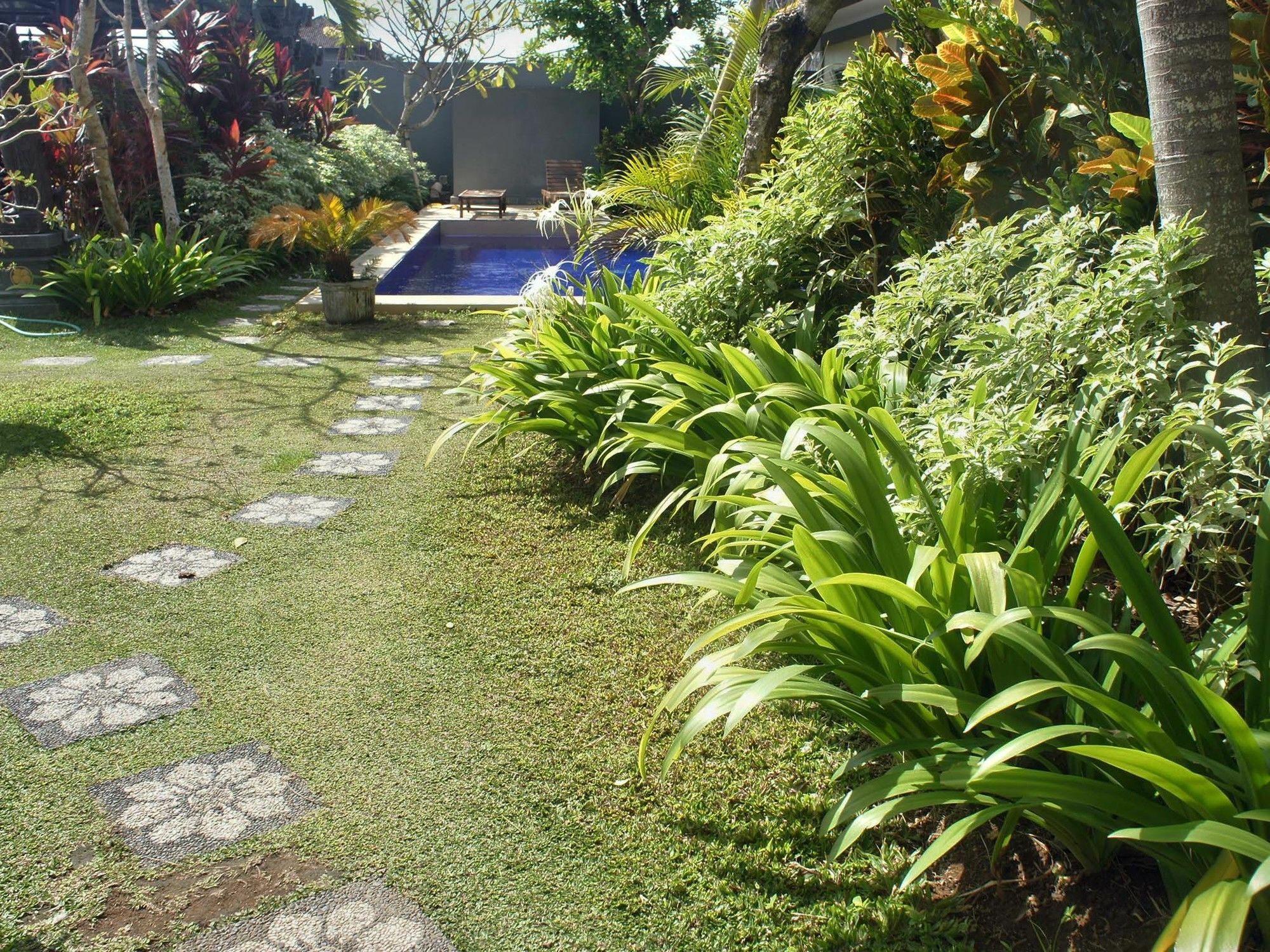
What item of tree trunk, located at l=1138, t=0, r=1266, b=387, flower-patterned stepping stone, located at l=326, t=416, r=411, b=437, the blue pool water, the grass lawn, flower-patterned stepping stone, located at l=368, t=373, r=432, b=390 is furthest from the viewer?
the blue pool water

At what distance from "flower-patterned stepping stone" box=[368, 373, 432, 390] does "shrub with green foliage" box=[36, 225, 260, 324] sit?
120 inches

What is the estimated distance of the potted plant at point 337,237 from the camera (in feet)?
28.1

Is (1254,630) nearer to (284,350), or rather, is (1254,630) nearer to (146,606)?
(146,606)

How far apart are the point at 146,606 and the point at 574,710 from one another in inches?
65.4

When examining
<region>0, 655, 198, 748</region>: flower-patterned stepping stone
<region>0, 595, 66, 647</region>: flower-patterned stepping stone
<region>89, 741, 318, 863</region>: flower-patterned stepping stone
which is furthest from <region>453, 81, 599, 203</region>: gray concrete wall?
<region>89, 741, 318, 863</region>: flower-patterned stepping stone

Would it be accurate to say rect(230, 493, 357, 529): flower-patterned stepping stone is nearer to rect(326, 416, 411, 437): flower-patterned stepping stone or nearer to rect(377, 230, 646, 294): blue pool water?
rect(326, 416, 411, 437): flower-patterned stepping stone

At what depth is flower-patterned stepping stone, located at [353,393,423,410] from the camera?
6.15 m

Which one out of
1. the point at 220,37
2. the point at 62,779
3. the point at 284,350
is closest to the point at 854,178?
the point at 62,779

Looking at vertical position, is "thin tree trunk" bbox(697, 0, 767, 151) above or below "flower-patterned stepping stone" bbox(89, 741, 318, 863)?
above

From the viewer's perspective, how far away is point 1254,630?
5.91 ft

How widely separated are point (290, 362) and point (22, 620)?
14.0 feet

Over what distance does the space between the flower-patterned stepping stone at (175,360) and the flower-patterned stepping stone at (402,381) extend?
4.70ft

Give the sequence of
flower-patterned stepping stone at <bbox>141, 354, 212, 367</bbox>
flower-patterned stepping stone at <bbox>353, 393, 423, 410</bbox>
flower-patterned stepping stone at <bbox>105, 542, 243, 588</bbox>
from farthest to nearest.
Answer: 1. flower-patterned stepping stone at <bbox>141, 354, 212, 367</bbox>
2. flower-patterned stepping stone at <bbox>353, 393, 423, 410</bbox>
3. flower-patterned stepping stone at <bbox>105, 542, 243, 588</bbox>

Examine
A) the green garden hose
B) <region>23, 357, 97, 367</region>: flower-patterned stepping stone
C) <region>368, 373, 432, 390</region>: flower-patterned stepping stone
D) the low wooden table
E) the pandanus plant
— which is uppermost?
the low wooden table
